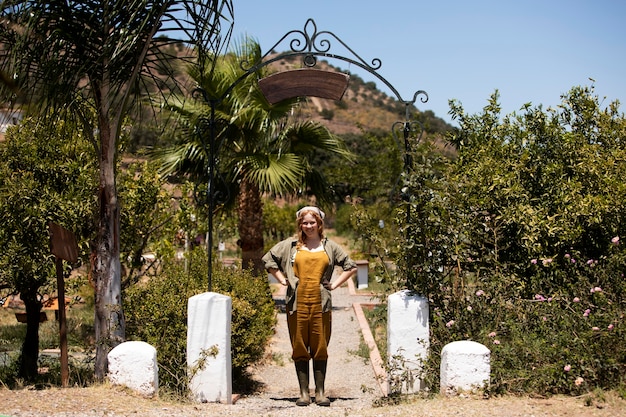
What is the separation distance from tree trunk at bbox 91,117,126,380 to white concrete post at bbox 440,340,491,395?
10.1ft

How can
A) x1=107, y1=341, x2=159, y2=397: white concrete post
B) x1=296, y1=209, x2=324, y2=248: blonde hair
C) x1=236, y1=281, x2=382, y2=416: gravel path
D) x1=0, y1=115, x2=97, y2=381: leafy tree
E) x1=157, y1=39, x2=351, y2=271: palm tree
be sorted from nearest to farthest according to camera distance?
x1=107, y1=341, x2=159, y2=397: white concrete post < x1=296, y1=209, x2=324, y2=248: blonde hair < x1=236, y1=281, x2=382, y2=416: gravel path < x1=0, y1=115, x2=97, y2=381: leafy tree < x1=157, y1=39, x2=351, y2=271: palm tree

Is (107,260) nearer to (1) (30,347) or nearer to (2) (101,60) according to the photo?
(2) (101,60)

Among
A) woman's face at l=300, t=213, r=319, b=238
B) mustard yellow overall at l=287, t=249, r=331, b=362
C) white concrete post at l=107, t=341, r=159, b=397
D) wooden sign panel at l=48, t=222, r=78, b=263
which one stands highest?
woman's face at l=300, t=213, r=319, b=238

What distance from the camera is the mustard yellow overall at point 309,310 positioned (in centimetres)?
648

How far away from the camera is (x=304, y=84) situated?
294 inches

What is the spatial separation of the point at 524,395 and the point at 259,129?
29.1 feet

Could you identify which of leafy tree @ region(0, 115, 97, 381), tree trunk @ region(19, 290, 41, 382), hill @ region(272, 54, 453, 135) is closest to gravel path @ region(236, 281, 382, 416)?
tree trunk @ region(19, 290, 41, 382)

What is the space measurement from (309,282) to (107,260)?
1.93m

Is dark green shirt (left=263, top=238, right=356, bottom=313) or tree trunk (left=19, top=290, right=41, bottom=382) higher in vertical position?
dark green shirt (left=263, top=238, right=356, bottom=313)

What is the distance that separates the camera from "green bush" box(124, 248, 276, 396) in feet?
23.9

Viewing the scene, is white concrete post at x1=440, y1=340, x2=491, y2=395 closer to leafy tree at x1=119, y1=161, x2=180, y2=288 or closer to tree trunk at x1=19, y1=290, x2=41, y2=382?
leafy tree at x1=119, y1=161, x2=180, y2=288

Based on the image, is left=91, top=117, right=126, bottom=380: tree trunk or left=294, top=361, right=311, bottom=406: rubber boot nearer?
left=294, top=361, right=311, bottom=406: rubber boot

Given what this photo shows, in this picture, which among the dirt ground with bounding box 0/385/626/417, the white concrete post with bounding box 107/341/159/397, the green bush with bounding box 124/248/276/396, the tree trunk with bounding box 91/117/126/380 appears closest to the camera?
the dirt ground with bounding box 0/385/626/417

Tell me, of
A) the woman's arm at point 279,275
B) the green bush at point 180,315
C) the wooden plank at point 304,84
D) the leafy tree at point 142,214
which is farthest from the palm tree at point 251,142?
the woman's arm at point 279,275
